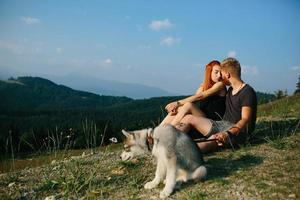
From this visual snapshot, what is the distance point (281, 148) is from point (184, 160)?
3800 mm

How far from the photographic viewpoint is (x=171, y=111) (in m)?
11.3

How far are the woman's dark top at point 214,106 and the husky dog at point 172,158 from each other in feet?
10.5

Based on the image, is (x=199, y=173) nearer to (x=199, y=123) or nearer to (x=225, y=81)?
(x=199, y=123)

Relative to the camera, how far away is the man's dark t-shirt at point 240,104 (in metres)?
10.3

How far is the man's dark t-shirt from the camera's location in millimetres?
10348

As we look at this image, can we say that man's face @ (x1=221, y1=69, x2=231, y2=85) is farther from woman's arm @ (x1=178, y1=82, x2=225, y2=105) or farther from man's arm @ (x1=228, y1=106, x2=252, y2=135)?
man's arm @ (x1=228, y1=106, x2=252, y2=135)

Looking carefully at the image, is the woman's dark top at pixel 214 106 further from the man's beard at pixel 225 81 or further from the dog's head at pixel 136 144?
the dog's head at pixel 136 144

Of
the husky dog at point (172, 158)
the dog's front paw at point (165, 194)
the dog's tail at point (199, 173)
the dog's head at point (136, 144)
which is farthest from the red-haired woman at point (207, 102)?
the dog's front paw at point (165, 194)

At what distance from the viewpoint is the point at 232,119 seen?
10.8 meters

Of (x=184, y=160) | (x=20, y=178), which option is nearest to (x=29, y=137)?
(x=20, y=178)

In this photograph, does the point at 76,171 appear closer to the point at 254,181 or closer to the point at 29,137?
the point at 254,181

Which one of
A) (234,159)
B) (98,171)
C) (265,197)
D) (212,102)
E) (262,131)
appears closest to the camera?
(265,197)

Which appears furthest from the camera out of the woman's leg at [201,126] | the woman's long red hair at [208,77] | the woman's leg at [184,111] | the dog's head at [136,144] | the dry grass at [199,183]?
the woman's long red hair at [208,77]

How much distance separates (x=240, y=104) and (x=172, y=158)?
131 inches
